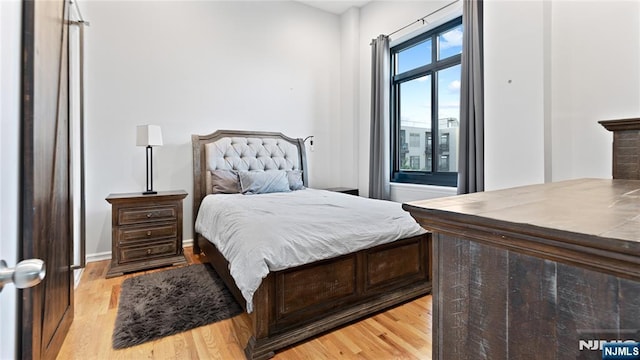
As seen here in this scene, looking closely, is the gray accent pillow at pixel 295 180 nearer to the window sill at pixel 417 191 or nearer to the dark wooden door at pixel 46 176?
the window sill at pixel 417 191

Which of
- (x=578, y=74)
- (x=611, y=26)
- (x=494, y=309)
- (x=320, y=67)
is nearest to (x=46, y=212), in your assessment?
(x=494, y=309)

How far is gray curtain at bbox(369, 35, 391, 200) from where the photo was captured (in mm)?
4070

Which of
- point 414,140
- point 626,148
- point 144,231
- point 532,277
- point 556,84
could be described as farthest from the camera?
point 414,140

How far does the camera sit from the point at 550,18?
247cm

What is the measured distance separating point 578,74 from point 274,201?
105 inches

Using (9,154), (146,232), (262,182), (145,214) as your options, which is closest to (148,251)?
(146,232)

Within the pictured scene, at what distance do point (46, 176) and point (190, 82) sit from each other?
8.65 feet

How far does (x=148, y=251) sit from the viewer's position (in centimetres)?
294

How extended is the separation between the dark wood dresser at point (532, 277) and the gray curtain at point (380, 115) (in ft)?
11.3

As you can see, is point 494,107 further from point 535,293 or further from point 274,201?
point 535,293

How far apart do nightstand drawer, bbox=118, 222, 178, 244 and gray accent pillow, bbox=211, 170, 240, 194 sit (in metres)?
0.62

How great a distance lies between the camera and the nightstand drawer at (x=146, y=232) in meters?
2.83

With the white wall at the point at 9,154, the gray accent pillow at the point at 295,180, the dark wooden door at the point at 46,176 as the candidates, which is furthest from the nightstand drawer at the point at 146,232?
the white wall at the point at 9,154

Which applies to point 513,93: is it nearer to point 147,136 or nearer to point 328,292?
point 328,292
